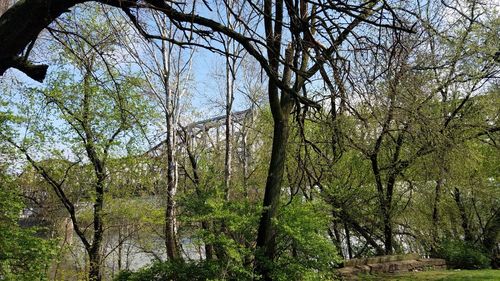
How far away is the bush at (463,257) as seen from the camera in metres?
11.4

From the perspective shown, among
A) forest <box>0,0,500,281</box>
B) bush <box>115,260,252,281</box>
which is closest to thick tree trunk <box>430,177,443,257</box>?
forest <box>0,0,500,281</box>

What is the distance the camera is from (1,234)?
5281mm

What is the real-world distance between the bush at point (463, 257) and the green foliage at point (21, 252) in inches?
400

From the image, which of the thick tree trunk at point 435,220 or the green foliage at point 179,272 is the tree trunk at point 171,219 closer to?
the green foliage at point 179,272

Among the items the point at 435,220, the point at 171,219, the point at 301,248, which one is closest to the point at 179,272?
the point at 301,248

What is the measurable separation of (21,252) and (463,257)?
10879mm

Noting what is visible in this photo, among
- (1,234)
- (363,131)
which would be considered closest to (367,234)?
(363,131)

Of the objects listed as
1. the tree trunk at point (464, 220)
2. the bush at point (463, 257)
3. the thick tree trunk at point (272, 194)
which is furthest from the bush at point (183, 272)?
the tree trunk at point (464, 220)

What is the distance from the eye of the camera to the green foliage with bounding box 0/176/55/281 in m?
5.15

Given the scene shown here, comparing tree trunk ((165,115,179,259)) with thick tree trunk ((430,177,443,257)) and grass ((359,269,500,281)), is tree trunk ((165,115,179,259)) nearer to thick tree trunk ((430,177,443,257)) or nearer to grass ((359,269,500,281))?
grass ((359,269,500,281))

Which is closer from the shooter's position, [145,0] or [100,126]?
[145,0]

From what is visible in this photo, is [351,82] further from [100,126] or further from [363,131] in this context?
[100,126]

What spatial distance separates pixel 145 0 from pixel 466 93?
9.92 metres

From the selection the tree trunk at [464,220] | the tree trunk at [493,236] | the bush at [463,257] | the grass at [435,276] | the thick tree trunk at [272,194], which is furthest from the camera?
the tree trunk at [464,220]
